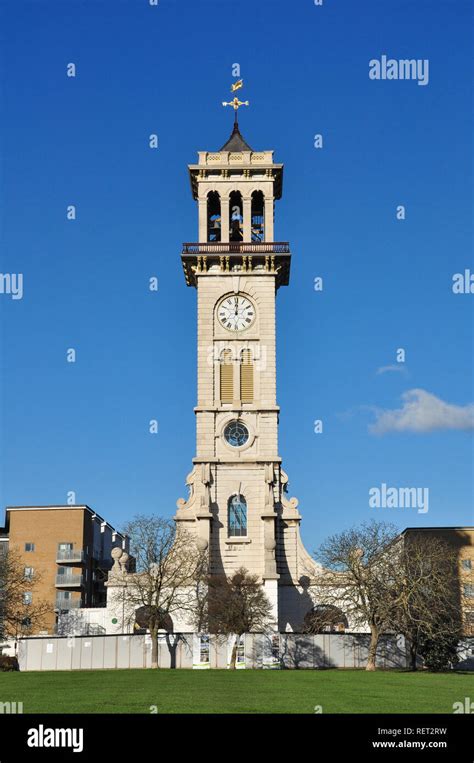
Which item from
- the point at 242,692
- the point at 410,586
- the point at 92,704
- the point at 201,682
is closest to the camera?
the point at 92,704

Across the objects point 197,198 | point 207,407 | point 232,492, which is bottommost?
point 232,492

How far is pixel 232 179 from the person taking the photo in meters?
96.6

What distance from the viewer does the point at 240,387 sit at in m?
90.2

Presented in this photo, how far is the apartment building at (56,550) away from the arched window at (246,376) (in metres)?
23.5

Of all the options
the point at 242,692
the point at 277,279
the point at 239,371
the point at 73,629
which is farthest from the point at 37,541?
the point at 242,692

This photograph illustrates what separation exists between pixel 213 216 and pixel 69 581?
38184mm

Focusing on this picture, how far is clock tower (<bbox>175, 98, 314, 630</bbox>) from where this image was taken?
8531 cm

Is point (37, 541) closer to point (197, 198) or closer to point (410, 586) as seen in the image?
point (197, 198)

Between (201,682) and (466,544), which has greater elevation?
(466,544)

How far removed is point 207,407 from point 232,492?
7.73 meters

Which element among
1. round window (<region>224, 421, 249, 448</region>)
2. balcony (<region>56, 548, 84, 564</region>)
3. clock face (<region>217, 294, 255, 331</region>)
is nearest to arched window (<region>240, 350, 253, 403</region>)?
round window (<region>224, 421, 249, 448</region>)

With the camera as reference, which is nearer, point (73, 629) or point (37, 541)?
point (73, 629)

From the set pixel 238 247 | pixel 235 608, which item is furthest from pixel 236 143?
pixel 235 608

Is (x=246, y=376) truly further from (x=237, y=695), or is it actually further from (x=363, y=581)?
(x=237, y=695)
